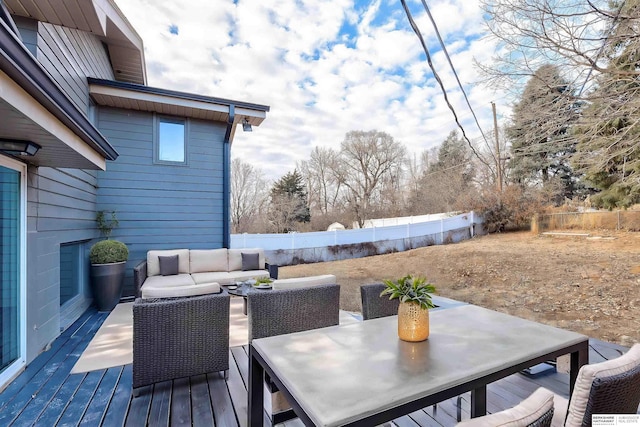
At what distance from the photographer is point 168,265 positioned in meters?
5.48

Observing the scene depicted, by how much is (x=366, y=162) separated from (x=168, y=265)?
500 inches

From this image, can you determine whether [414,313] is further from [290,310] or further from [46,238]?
[46,238]

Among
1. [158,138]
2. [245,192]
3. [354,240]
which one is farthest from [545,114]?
[245,192]

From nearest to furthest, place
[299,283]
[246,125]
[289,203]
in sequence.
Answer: [299,283] < [246,125] < [289,203]

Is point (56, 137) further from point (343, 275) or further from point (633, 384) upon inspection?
point (343, 275)

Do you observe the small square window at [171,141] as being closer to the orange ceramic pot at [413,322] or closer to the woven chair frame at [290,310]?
the woven chair frame at [290,310]

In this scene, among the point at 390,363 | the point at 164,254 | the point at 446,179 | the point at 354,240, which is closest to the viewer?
the point at 390,363

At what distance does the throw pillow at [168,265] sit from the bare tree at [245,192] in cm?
937

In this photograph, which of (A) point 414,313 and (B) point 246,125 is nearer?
(A) point 414,313

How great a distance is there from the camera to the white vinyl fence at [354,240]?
31.5 ft

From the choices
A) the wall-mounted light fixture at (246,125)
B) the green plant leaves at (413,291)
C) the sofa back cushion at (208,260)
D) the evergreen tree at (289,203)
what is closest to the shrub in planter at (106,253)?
the sofa back cushion at (208,260)

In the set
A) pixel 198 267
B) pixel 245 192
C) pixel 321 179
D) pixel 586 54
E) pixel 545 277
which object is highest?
pixel 321 179

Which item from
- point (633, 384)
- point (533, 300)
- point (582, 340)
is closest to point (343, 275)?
point (533, 300)

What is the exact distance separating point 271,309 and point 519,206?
10.4 m
